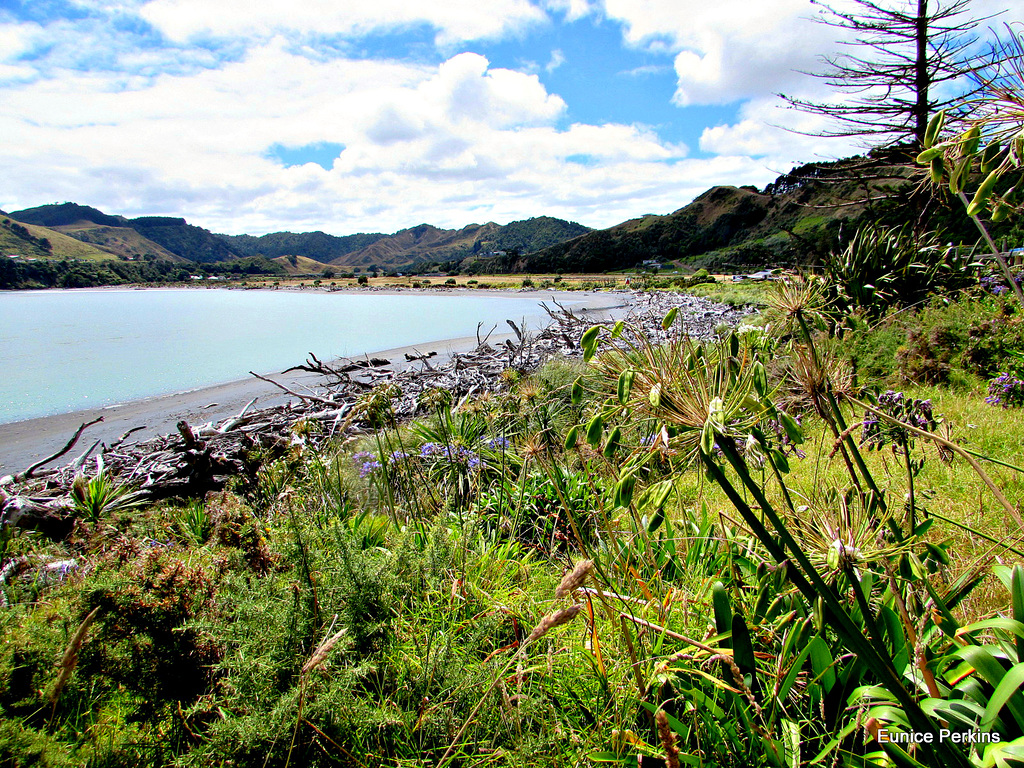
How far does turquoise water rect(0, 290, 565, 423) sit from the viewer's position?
9094mm

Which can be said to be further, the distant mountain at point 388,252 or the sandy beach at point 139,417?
the distant mountain at point 388,252

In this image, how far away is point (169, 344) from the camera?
1355cm

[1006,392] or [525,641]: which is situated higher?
[525,641]

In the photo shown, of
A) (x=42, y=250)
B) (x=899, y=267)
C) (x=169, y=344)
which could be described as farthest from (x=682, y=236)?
(x=42, y=250)

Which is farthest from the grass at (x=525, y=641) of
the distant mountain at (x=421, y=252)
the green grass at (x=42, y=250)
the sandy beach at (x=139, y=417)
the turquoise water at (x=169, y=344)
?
the distant mountain at (x=421, y=252)

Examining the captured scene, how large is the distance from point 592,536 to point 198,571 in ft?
6.91

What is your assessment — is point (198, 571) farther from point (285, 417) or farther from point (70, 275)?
point (70, 275)

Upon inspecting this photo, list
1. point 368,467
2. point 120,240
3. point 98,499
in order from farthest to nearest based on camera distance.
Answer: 1. point 120,240
2. point 368,467
3. point 98,499

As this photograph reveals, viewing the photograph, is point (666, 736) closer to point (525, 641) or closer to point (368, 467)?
point (525, 641)

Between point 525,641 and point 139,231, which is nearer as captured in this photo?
point 525,641

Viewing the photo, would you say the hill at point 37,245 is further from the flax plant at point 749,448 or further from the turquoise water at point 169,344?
the flax plant at point 749,448

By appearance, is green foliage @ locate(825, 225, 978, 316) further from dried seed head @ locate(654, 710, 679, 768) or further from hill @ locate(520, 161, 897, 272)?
hill @ locate(520, 161, 897, 272)

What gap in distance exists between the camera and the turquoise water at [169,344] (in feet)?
29.8

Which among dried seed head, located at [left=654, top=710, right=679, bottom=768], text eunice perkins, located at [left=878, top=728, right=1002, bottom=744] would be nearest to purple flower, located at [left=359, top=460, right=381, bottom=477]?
dried seed head, located at [left=654, top=710, right=679, bottom=768]
